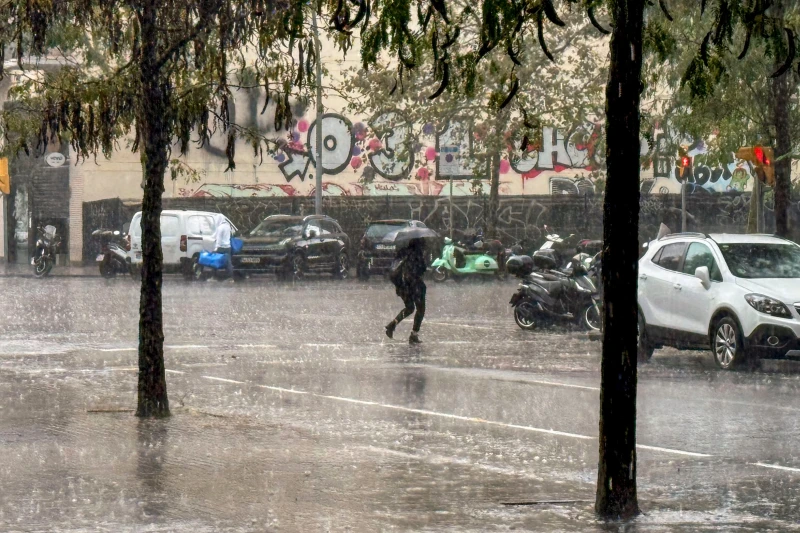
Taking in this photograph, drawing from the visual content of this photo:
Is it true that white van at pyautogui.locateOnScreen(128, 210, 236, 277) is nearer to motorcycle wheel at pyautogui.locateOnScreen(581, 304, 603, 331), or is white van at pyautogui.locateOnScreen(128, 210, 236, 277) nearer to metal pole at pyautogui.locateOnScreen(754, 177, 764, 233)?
motorcycle wheel at pyautogui.locateOnScreen(581, 304, 603, 331)

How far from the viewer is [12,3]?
37.4 feet

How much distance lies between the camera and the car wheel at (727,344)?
53.4 feet

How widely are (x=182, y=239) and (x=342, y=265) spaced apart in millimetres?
4359

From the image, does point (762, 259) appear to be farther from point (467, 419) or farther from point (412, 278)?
point (467, 419)

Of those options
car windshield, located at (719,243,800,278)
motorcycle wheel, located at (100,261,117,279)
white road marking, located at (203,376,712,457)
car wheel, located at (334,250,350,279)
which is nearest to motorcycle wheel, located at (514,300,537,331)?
car windshield, located at (719,243,800,278)

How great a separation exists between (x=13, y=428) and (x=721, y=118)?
13876 mm

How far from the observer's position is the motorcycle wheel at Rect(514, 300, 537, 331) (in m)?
22.6

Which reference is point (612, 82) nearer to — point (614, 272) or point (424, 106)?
point (614, 272)

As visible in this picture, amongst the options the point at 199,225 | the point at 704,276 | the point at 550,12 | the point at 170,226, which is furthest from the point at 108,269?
the point at 550,12

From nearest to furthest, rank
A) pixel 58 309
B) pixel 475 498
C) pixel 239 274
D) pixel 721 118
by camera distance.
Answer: pixel 475 498
pixel 721 118
pixel 58 309
pixel 239 274

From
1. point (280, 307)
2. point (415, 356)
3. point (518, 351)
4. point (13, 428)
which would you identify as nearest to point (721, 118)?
point (518, 351)

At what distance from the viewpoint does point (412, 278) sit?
64.3ft

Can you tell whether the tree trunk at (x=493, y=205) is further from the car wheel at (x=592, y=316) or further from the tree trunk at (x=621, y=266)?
the tree trunk at (x=621, y=266)

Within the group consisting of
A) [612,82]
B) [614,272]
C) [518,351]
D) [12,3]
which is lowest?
[518,351]
